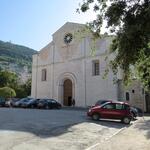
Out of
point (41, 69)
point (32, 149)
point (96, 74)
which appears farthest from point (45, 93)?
point (32, 149)

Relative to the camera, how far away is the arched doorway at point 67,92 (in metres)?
49.2

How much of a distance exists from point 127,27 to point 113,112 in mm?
14687

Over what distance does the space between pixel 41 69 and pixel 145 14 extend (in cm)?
4339

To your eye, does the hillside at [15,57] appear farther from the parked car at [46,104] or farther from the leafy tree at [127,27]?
the leafy tree at [127,27]

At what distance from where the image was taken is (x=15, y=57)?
15838cm

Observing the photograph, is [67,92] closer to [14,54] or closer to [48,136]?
[48,136]

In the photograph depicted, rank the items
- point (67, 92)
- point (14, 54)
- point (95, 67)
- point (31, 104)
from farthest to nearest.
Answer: point (14, 54), point (67, 92), point (95, 67), point (31, 104)

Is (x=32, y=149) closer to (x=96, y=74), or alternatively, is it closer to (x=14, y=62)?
(x=96, y=74)

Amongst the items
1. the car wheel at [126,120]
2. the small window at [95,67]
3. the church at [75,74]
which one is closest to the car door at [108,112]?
the car wheel at [126,120]

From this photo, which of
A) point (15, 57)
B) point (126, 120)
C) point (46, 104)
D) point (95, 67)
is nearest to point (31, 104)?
point (46, 104)

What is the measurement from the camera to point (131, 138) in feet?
53.1

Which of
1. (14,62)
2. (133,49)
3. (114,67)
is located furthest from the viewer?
(14,62)

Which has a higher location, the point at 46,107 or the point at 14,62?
the point at 14,62

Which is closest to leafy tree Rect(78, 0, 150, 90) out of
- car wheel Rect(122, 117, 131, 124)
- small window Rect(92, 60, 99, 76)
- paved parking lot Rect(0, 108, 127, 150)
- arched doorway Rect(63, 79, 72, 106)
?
paved parking lot Rect(0, 108, 127, 150)
